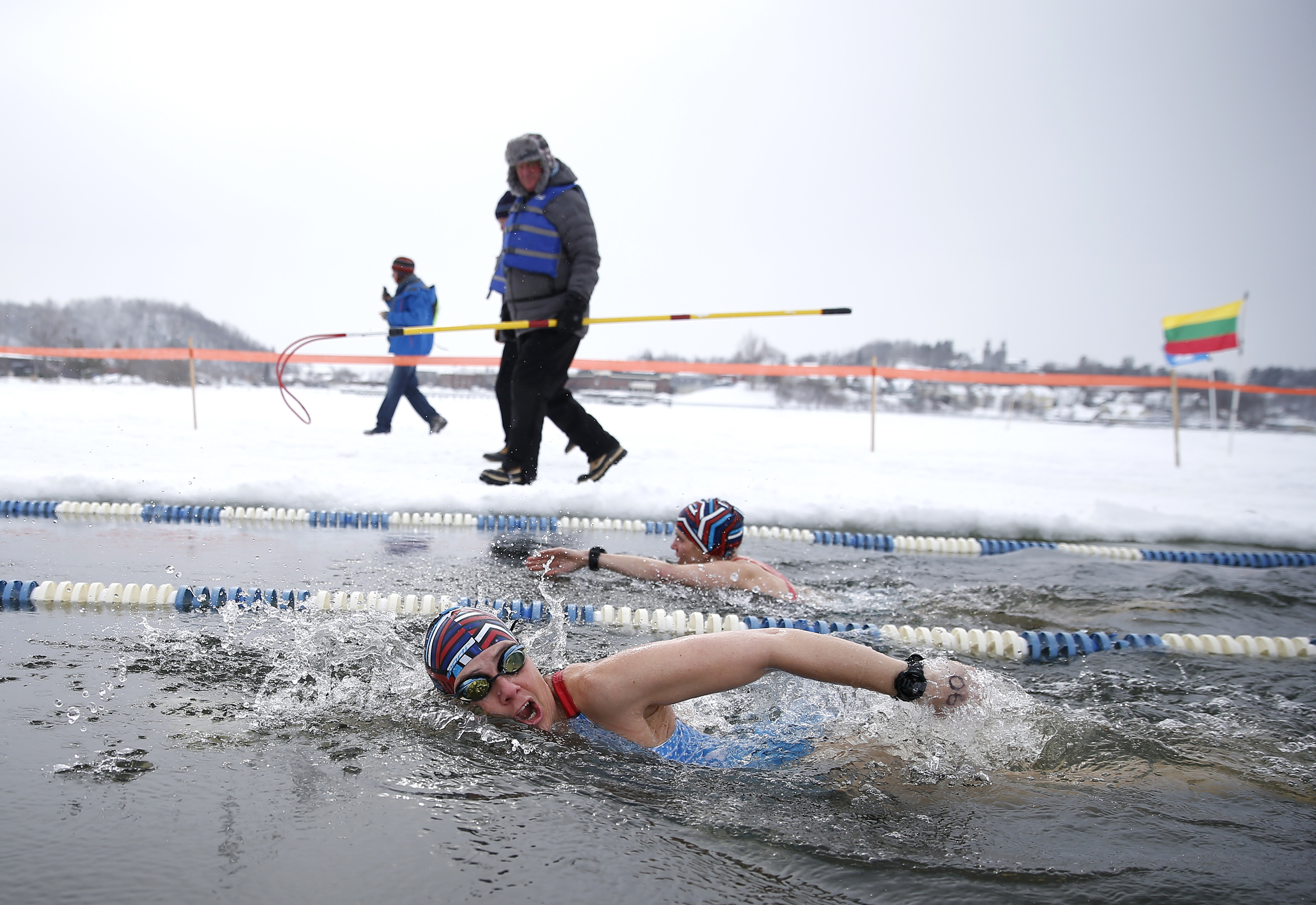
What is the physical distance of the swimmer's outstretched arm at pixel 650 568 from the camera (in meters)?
3.93

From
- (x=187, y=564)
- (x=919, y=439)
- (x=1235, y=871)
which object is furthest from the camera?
(x=919, y=439)

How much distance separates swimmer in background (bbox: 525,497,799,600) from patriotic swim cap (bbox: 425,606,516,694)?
1565 mm

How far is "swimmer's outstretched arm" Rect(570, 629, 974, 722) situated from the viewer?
7.12 feet

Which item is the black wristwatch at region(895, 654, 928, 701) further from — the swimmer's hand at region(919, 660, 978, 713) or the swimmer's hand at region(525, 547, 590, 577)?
the swimmer's hand at region(525, 547, 590, 577)

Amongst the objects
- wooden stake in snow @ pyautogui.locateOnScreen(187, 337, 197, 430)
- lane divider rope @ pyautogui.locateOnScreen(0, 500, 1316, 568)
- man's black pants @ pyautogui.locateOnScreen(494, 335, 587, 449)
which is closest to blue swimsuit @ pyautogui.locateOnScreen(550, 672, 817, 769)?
lane divider rope @ pyautogui.locateOnScreen(0, 500, 1316, 568)

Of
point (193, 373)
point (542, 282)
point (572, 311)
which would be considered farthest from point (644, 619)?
point (193, 373)

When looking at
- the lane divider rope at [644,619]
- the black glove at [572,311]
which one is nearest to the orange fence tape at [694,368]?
the black glove at [572,311]

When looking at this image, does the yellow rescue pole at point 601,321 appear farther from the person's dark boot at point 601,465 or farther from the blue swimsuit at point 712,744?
the blue swimsuit at point 712,744

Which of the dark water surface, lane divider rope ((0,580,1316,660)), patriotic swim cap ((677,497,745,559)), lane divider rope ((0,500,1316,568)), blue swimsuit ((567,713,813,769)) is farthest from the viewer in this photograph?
lane divider rope ((0,500,1316,568))

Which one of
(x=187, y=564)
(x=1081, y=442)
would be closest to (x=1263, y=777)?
(x=187, y=564)

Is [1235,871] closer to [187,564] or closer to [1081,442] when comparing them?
[187,564]

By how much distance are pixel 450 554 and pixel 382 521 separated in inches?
38.9

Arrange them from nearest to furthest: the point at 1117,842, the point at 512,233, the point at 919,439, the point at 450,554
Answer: the point at 1117,842
the point at 450,554
the point at 512,233
the point at 919,439

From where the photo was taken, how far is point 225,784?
6.50ft
